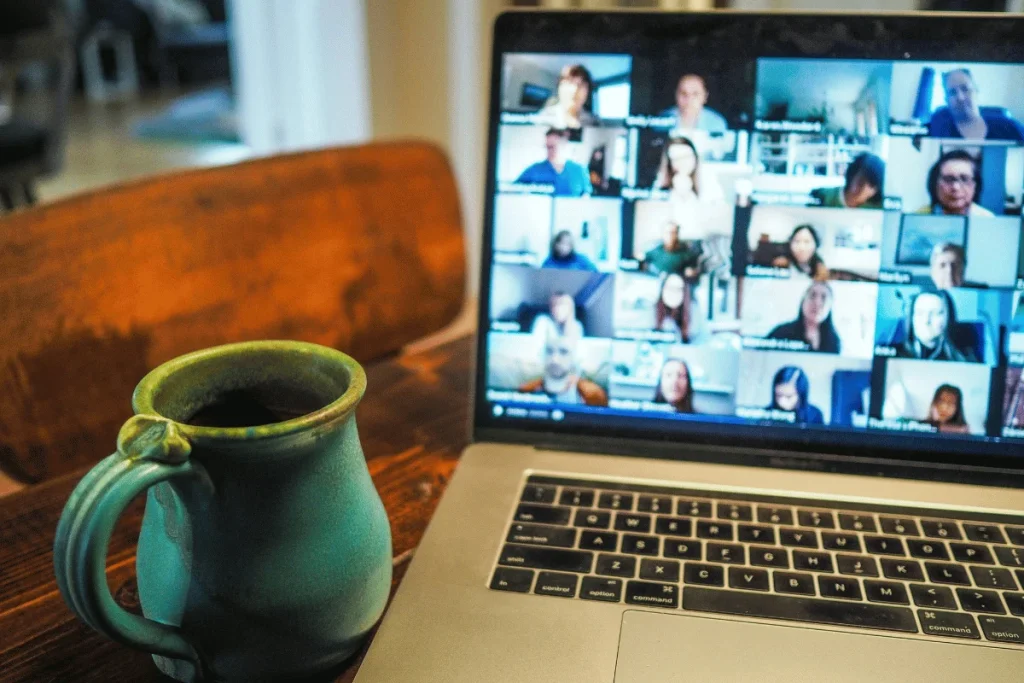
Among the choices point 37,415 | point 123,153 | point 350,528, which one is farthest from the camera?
point 123,153

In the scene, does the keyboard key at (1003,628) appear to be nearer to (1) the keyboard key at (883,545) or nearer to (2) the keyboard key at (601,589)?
(1) the keyboard key at (883,545)

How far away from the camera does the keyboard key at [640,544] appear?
0.48m

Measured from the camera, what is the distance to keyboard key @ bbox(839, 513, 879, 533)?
0.50 m

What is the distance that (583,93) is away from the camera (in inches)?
21.9

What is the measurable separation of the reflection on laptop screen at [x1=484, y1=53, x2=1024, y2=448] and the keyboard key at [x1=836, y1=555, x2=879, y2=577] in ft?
0.35

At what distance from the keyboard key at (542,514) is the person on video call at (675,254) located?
0.17 m

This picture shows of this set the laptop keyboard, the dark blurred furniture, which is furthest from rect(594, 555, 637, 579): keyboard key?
the dark blurred furniture

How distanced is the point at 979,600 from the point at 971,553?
0.04 meters

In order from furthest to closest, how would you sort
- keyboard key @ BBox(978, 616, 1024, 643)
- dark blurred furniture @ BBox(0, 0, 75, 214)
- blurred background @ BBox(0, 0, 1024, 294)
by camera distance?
dark blurred furniture @ BBox(0, 0, 75, 214) < blurred background @ BBox(0, 0, 1024, 294) < keyboard key @ BBox(978, 616, 1024, 643)

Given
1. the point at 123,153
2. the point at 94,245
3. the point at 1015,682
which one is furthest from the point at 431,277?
the point at 123,153

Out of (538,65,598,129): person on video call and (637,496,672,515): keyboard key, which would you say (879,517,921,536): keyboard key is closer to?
(637,496,672,515): keyboard key

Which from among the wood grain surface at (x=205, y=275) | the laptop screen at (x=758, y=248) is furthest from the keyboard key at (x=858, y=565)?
the wood grain surface at (x=205, y=275)

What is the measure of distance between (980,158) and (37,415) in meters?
0.73

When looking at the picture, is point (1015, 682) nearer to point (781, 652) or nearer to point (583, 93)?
point (781, 652)
